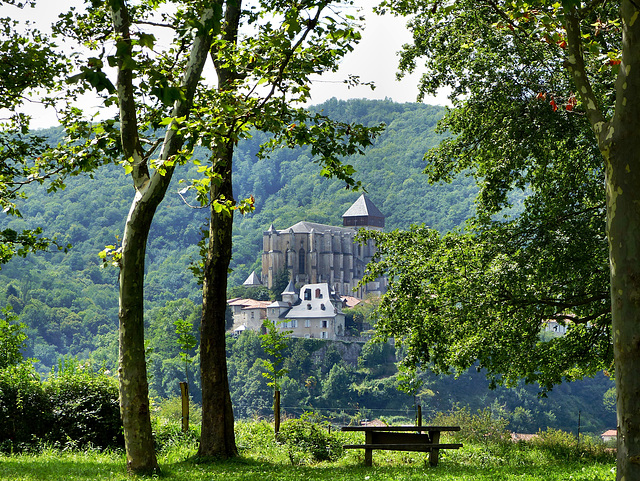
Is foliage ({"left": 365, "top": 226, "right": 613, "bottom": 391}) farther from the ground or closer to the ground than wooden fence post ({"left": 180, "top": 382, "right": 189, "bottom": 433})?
farther from the ground

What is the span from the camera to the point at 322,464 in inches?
385

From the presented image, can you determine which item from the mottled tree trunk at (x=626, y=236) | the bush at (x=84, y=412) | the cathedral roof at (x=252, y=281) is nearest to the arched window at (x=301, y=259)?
the cathedral roof at (x=252, y=281)

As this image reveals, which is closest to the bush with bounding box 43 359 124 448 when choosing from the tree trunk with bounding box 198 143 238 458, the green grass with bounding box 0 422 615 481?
the green grass with bounding box 0 422 615 481

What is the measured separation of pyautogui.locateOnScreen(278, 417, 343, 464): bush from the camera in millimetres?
10188

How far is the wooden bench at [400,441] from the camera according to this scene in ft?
29.9

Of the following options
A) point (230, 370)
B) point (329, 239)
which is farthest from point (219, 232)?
point (329, 239)

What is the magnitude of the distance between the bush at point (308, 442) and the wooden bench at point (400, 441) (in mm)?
1044

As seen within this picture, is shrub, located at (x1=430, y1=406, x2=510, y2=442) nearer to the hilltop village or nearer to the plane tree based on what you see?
the plane tree

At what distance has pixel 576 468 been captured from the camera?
330 inches

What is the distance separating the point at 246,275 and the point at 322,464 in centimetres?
11488

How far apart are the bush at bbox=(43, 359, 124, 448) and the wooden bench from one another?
3.66 metres

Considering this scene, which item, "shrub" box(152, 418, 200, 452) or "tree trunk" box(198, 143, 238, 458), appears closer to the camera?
"tree trunk" box(198, 143, 238, 458)

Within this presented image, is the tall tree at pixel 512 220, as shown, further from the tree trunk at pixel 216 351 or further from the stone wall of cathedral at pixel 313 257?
the stone wall of cathedral at pixel 313 257

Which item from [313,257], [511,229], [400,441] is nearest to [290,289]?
[313,257]
